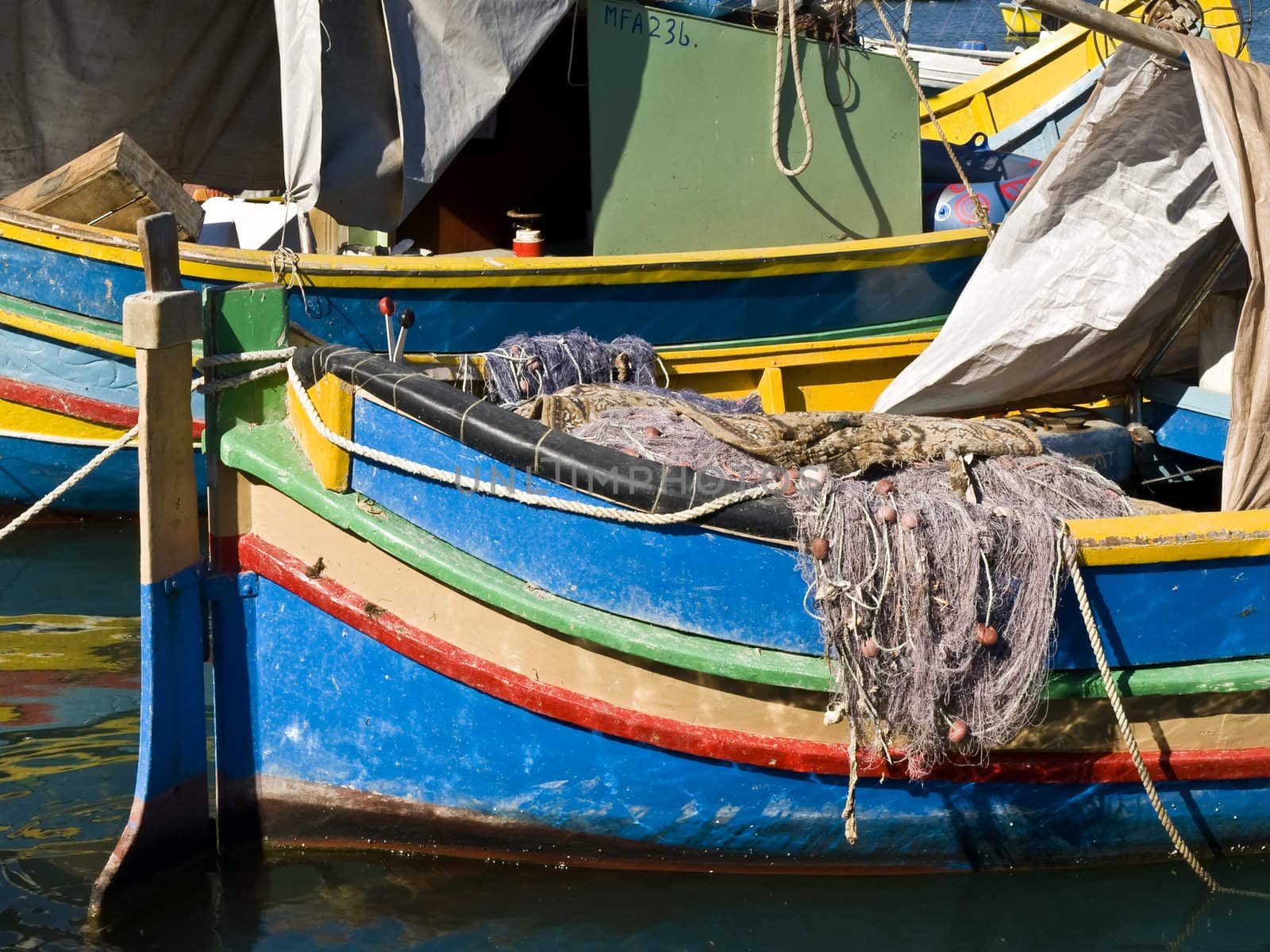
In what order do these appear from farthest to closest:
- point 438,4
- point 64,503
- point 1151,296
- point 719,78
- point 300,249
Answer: point 300,249
point 64,503
point 719,78
point 438,4
point 1151,296

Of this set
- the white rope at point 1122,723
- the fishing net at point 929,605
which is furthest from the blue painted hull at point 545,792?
the fishing net at point 929,605

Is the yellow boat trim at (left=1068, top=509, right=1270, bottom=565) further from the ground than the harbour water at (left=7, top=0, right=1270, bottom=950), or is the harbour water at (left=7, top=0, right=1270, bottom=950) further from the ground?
the yellow boat trim at (left=1068, top=509, right=1270, bottom=565)

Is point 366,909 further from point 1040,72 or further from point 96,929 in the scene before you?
point 1040,72

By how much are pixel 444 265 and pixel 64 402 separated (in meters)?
2.06

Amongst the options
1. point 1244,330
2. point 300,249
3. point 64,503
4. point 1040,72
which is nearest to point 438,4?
point 300,249

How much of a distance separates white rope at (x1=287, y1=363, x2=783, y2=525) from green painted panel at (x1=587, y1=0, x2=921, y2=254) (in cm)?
305

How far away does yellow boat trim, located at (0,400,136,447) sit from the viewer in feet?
22.6

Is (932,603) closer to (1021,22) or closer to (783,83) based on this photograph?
(783,83)

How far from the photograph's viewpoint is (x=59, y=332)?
6.55 m

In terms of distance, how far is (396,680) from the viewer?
12.9ft

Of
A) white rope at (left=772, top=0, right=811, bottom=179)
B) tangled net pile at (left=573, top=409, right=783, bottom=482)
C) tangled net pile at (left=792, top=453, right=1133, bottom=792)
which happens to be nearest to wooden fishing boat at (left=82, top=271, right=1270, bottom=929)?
tangled net pile at (left=792, top=453, right=1133, bottom=792)

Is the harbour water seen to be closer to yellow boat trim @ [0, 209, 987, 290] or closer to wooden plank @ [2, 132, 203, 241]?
yellow boat trim @ [0, 209, 987, 290]

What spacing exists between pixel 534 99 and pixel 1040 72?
5617 millimetres

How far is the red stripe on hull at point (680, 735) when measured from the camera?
376cm
